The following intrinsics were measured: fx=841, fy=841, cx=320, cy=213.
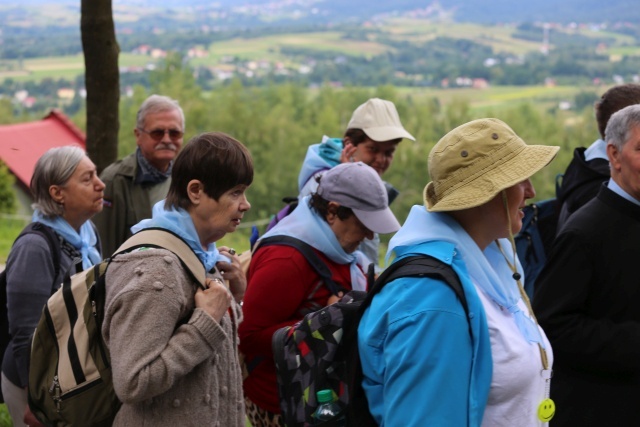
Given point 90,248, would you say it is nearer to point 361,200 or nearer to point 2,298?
point 2,298

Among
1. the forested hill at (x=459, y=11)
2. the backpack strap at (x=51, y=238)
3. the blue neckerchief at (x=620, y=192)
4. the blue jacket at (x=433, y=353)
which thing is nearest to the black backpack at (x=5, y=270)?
the backpack strap at (x=51, y=238)

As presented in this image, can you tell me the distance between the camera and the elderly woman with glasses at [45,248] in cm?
348

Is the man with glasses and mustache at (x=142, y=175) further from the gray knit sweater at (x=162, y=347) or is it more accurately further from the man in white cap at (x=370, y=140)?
the gray knit sweater at (x=162, y=347)

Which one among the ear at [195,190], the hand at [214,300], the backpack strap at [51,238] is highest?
the ear at [195,190]

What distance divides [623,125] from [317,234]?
132 cm

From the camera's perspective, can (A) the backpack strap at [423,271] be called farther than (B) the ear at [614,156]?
No

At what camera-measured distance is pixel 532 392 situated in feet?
7.42

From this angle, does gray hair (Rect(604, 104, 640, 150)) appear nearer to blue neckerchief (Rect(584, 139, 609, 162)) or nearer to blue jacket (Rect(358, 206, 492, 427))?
blue neckerchief (Rect(584, 139, 609, 162))

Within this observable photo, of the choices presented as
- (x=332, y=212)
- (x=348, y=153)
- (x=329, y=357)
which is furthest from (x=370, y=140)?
(x=329, y=357)

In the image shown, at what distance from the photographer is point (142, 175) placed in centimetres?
512

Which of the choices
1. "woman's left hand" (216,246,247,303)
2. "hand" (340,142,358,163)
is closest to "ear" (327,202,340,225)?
"woman's left hand" (216,246,247,303)

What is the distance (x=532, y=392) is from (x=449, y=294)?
400mm

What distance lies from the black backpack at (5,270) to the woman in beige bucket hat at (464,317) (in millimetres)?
1793

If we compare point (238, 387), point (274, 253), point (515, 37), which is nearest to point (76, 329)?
point (238, 387)
